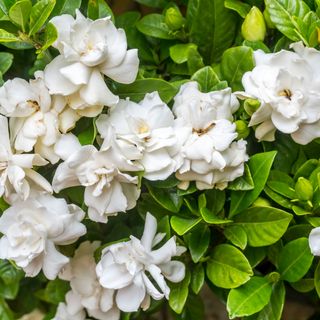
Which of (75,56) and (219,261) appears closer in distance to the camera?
(75,56)

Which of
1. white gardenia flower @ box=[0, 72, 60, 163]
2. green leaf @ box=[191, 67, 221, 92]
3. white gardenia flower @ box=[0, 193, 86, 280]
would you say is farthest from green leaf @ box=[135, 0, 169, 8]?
white gardenia flower @ box=[0, 193, 86, 280]

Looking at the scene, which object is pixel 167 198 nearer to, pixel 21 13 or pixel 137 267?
pixel 137 267

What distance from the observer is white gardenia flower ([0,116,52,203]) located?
3.31ft

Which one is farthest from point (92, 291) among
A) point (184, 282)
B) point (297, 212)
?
point (297, 212)

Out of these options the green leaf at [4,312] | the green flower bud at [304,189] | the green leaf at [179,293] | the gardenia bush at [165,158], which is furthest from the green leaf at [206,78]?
the green leaf at [4,312]

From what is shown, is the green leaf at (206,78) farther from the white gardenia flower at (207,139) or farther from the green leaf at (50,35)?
the green leaf at (50,35)

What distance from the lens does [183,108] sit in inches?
41.9

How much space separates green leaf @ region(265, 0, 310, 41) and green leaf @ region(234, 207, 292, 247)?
0.30 meters

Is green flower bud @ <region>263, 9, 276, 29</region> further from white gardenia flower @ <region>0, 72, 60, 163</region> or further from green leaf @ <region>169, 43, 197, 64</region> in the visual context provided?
white gardenia flower @ <region>0, 72, 60, 163</region>

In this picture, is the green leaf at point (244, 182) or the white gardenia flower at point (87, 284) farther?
the white gardenia flower at point (87, 284)

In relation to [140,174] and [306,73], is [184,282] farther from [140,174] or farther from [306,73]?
[306,73]

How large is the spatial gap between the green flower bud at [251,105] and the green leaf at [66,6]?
12.9 inches

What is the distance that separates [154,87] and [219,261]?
31cm

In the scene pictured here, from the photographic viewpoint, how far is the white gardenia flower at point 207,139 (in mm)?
1029
